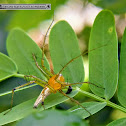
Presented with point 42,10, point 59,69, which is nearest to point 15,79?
point 59,69

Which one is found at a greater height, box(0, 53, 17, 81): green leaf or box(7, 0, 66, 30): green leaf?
box(7, 0, 66, 30): green leaf

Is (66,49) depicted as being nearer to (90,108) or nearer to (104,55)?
(104,55)

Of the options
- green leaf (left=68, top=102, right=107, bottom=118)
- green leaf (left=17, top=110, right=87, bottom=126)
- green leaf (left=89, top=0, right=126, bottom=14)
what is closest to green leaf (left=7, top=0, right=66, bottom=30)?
Answer: green leaf (left=89, top=0, right=126, bottom=14)

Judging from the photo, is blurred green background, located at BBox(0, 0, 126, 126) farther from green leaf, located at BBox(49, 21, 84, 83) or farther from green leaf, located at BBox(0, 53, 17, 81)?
green leaf, located at BBox(49, 21, 84, 83)

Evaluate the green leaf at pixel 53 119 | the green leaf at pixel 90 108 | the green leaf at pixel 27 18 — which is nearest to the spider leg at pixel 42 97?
the green leaf at pixel 90 108

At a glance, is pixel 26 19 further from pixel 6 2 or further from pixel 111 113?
pixel 111 113

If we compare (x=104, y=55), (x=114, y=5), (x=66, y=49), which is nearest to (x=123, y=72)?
(x=104, y=55)
